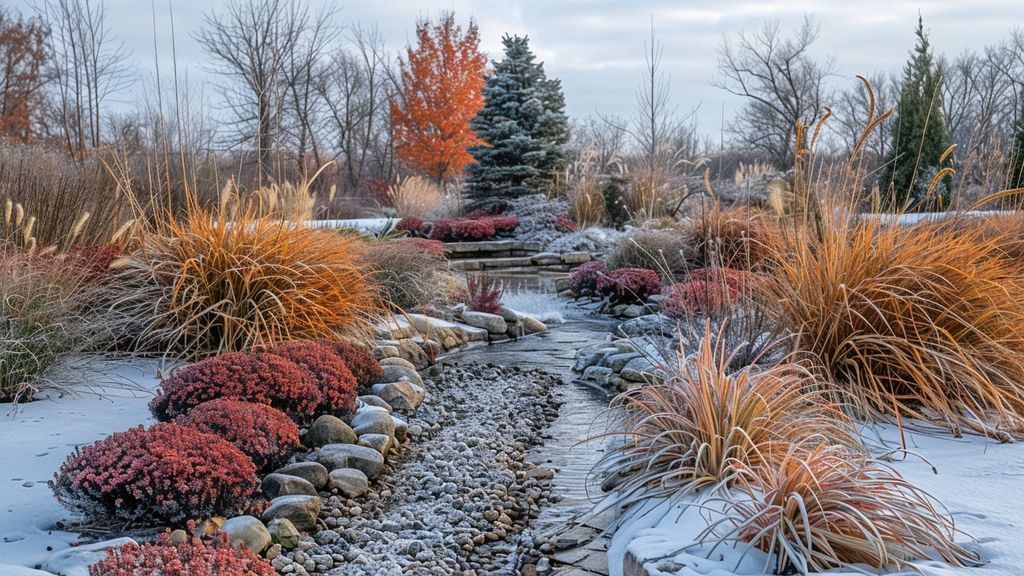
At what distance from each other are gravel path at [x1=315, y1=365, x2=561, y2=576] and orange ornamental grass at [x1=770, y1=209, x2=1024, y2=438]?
5.51ft

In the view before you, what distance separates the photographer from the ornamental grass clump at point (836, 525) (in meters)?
2.20

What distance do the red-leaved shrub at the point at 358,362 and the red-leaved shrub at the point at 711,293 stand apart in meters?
2.10

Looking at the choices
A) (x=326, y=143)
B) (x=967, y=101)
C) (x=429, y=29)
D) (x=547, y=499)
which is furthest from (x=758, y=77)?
(x=547, y=499)

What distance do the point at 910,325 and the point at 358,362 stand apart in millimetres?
3328

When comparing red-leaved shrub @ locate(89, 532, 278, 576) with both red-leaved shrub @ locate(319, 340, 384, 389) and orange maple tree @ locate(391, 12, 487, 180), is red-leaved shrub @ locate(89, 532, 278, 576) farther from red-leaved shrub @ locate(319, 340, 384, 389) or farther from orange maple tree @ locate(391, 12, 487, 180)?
orange maple tree @ locate(391, 12, 487, 180)

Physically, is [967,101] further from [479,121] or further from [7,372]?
[7,372]

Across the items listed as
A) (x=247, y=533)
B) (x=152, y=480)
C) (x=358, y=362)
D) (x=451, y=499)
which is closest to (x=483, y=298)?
(x=358, y=362)

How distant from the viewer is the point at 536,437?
15.5ft

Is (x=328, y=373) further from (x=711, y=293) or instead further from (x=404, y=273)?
(x=404, y=273)

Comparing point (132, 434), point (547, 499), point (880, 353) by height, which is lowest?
point (547, 499)

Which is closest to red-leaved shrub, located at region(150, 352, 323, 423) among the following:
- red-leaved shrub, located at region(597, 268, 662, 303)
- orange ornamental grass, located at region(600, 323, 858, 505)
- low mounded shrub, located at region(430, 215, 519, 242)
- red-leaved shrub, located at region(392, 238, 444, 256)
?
orange ornamental grass, located at region(600, 323, 858, 505)

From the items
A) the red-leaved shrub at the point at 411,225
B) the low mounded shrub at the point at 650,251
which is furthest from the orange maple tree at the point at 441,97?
the low mounded shrub at the point at 650,251

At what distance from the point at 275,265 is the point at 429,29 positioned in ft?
70.3

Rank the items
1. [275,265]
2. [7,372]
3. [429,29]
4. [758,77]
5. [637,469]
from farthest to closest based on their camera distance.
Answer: [758,77] < [429,29] < [275,265] < [7,372] < [637,469]
